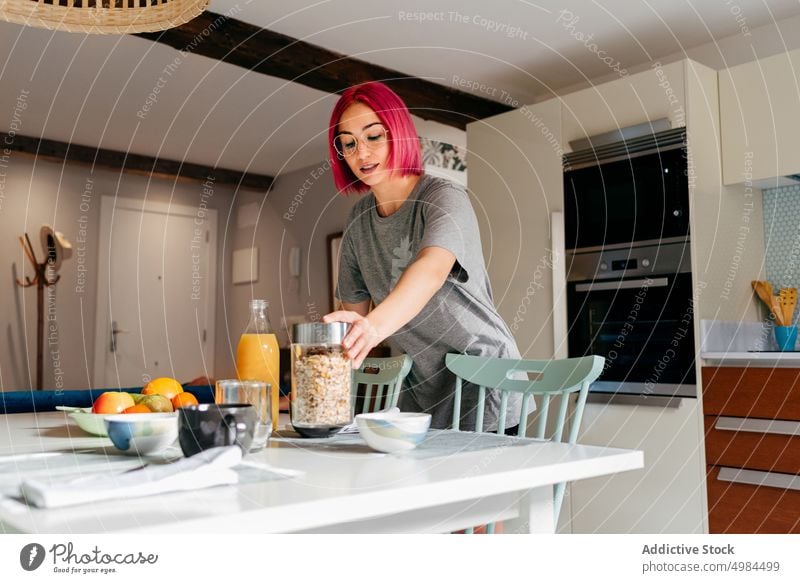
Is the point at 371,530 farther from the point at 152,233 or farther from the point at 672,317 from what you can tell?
the point at 152,233

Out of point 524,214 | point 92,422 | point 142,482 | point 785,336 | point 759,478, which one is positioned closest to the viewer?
point 142,482

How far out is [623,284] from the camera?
2.75 meters

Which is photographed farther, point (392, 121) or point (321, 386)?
point (392, 121)

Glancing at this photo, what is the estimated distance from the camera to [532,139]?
310cm

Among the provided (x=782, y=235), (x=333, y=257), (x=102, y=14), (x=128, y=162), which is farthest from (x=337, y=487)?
(x=128, y=162)

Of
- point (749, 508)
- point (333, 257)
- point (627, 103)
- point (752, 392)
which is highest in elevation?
point (627, 103)

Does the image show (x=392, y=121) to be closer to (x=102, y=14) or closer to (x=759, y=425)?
(x=102, y=14)

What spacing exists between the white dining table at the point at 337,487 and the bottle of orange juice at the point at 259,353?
13 centimetres

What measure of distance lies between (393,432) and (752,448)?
1724mm

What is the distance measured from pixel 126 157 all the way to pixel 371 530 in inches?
210

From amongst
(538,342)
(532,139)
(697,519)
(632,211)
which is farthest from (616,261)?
(697,519)

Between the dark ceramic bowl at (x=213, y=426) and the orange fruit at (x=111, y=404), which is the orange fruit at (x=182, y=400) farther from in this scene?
the dark ceramic bowl at (x=213, y=426)

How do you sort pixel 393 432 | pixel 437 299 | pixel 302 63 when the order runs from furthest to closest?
1. pixel 302 63
2. pixel 437 299
3. pixel 393 432

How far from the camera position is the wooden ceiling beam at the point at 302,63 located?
2.95 meters
